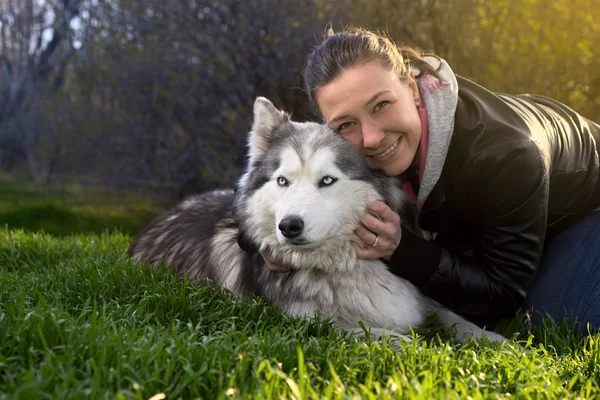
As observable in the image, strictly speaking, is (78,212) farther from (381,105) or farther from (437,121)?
(437,121)

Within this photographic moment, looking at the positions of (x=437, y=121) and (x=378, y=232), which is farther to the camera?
(x=437, y=121)

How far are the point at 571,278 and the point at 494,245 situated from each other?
2.07ft

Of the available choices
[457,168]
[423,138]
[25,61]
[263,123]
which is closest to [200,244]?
[263,123]

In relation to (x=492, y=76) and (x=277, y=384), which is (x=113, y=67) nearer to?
(x=492, y=76)

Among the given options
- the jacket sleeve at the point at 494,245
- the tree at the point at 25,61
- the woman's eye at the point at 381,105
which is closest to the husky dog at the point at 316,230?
the jacket sleeve at the point at 494,245

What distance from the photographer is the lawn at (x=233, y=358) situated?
199cm

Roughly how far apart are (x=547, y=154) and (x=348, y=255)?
120 cm

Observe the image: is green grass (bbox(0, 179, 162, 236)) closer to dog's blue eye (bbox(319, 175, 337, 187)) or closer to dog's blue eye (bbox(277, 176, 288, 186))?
dog's blue eye (bbox(277, 176, 288, 186))

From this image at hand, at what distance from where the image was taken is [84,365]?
209cm

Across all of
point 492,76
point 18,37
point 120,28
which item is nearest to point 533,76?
point 492,76

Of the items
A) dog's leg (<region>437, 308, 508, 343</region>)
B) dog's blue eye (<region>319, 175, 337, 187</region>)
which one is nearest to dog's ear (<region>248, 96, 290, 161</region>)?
dog's blue eye (<region>319, 175, 337, 187</region>)

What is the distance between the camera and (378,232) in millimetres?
3027

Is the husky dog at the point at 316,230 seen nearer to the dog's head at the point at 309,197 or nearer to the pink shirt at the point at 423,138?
the dog's head at the point at 309,197

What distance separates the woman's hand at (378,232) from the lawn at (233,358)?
1.49ft
